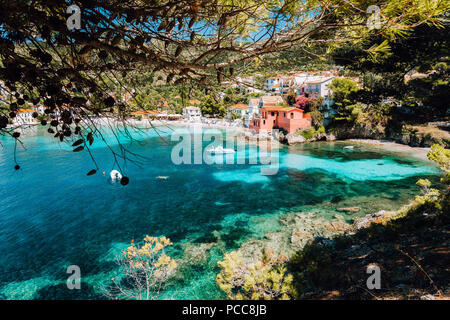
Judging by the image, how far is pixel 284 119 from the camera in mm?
33062

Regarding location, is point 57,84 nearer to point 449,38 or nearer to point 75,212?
point 75,212

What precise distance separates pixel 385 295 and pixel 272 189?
1212cm

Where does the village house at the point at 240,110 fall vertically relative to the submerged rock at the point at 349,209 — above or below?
above

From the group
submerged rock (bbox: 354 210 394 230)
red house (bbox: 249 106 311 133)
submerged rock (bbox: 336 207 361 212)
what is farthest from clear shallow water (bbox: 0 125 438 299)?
red house (bbox: 249 106 311 133)

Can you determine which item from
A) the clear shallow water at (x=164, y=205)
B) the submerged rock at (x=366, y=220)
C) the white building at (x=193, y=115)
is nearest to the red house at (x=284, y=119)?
the clear shallow water at (x=164, y=205)

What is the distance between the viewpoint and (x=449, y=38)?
11.1 metres

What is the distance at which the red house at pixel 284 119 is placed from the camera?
32.0 meters

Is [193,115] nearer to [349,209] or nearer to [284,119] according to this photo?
[284,119]

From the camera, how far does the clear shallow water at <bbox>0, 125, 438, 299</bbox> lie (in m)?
8.43

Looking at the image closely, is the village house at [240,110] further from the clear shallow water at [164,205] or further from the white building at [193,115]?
the clear shallow water at [164,205]

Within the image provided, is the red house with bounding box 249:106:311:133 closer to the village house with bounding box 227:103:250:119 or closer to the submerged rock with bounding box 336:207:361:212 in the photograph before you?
the village house with bounding box 227:103:250:119

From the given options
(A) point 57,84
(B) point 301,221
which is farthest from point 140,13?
(B) point 301,221

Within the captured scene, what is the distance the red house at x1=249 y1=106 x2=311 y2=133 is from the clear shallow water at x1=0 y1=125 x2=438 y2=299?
8.89m

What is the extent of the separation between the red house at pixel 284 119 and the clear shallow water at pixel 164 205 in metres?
8.89
